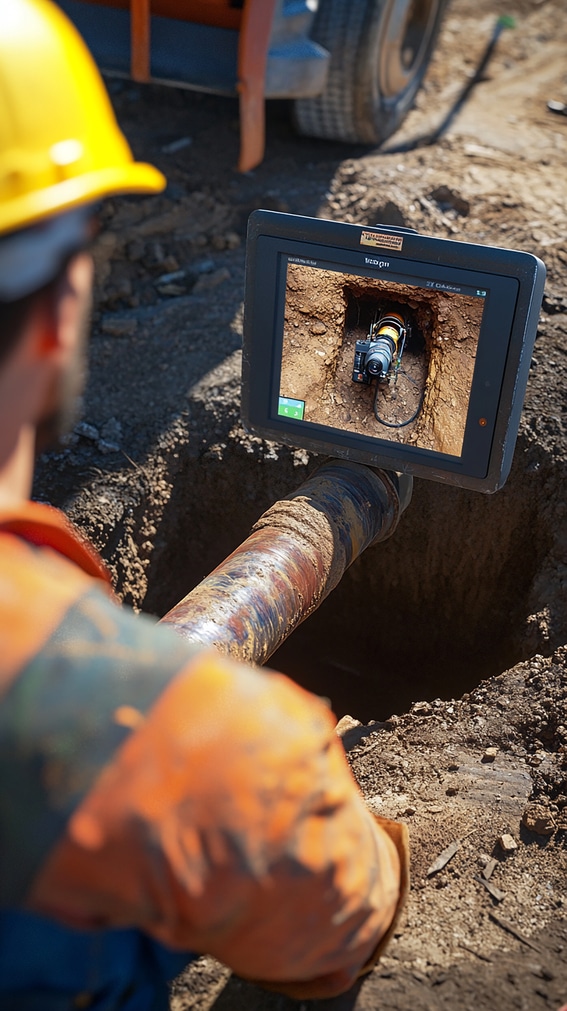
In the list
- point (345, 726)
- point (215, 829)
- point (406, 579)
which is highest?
point (215, 829)

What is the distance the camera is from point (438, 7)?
596cm

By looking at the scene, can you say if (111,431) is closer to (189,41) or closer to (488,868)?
(189,41)

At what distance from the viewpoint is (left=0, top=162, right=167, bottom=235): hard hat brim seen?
1009mm

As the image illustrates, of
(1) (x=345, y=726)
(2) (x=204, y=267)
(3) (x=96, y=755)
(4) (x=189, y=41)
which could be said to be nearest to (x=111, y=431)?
(2) (x=204, y=267)

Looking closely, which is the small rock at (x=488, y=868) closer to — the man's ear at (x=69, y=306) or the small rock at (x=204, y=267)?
the man's ear at (x=69, y=306)

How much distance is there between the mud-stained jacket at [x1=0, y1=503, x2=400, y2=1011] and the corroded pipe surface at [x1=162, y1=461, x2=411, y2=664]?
34.4 inches

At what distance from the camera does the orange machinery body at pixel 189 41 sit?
3.74 meters

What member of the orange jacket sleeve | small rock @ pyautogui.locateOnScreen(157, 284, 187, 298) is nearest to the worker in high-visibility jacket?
the orange jacket sleeve

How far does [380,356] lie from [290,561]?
59cm

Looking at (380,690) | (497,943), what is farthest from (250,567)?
(380,690)

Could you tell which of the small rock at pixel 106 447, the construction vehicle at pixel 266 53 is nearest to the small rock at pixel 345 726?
the small rock at pixel 106 447

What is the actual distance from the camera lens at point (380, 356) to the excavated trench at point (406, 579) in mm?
998

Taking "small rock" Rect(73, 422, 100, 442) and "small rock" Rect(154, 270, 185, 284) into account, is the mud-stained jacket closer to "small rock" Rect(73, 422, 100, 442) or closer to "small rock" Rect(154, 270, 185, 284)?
"small rock" Rect(73, 422, 100, 442)

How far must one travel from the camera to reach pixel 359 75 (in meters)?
5.02
